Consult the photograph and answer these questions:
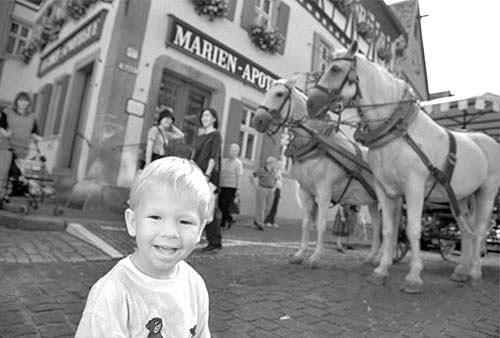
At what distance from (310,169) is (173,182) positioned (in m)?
3.57

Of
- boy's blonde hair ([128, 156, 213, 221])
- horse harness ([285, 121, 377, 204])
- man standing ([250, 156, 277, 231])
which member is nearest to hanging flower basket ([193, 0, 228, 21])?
man standing ([250, 156, 277, 231])

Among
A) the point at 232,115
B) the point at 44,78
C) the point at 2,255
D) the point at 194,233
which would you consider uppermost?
the point at 44,78

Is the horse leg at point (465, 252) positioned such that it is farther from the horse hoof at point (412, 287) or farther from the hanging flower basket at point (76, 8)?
the hanging flower basket at point (76, 8)

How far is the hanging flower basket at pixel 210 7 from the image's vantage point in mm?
8766

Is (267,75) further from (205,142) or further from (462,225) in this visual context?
(462,225)

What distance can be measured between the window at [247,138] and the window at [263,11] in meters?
2.66

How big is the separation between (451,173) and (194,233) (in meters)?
3.56

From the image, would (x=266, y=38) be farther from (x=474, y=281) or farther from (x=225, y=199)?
(x=474, y=281)

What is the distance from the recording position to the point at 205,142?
4.61m

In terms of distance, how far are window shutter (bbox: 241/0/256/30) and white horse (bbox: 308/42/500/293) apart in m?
6.68

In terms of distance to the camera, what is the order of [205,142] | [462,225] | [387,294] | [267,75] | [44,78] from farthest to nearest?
1. [44,78]
2. [267,75]
3. [205,142]
4. [462,225]
5. [387,294]

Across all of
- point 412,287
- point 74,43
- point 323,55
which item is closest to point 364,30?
point 323,55

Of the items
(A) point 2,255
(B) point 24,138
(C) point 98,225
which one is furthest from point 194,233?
(B) point 24,138

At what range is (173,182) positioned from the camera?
3.61 ft
